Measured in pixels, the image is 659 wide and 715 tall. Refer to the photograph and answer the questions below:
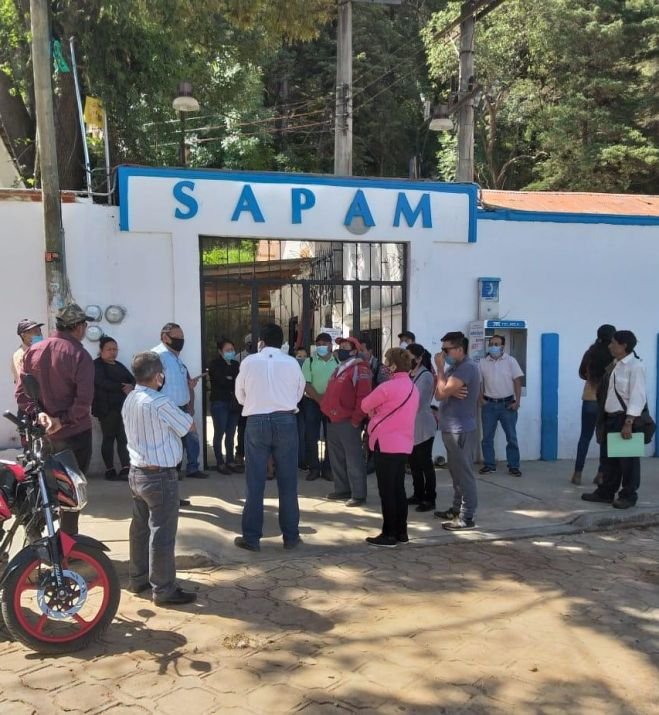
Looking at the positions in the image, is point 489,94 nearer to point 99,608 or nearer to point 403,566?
point 403,566

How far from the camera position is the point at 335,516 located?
6.69 m

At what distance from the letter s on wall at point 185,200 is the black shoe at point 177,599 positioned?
4.98 meters

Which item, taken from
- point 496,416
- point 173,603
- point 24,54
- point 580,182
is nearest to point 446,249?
point 496,416

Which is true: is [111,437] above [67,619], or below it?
above

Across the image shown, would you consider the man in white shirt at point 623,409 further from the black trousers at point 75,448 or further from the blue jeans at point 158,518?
the black trousers at point 75,448

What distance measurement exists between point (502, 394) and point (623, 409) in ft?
6.18

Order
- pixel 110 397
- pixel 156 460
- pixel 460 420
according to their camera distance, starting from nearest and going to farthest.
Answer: pixel 156 460 → pixel 460 420 → pixel 110 397

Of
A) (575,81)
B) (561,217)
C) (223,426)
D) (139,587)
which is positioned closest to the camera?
(139,587)

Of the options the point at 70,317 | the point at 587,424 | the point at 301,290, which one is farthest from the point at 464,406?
the point at 301,290

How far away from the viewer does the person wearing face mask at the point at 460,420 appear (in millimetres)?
6191

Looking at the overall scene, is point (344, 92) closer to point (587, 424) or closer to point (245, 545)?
point (587, 424)

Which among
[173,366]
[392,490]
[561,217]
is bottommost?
[392,490]

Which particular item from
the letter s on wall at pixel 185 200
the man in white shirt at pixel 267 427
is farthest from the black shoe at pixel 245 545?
the letter s on wall at pixel 185 200

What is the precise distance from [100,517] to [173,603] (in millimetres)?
2221
